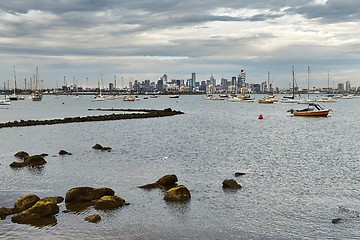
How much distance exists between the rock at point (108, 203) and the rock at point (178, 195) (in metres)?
3.03

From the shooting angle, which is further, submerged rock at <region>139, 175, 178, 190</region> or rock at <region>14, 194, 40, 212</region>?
submerged rock at <region>139, 175, 178, 190</region>

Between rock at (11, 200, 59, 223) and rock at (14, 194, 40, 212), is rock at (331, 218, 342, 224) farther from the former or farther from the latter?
rock at (14, 194, 40, 212)

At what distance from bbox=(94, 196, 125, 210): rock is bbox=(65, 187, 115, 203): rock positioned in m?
1.22

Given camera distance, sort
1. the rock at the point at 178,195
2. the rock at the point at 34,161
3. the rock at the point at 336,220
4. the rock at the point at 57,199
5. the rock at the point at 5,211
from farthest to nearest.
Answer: the rock at the point at 34,161 < the rock at the point at 178,195 < the rock at the point at 57,199 < the rock at the point at 5,211 < the rock at the point at 336,220

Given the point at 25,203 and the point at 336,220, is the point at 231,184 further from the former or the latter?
the point at 25,203

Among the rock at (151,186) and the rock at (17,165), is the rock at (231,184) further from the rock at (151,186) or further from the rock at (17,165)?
the rock at (17,165)

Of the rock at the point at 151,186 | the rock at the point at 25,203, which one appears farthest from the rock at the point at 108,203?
the rock at the point at 151,186

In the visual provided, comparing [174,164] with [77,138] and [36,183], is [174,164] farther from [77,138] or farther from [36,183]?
[77,138]

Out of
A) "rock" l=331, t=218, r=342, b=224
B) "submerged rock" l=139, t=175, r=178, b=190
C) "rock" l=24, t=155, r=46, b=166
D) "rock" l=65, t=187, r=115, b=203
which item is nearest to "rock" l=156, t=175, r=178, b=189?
"submerged rock" l=139, t=175, r=178, b=190

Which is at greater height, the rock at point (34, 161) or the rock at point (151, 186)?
the rock at point (34, 161)

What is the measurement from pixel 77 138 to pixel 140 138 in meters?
9.07

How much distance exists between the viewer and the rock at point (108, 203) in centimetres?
2541

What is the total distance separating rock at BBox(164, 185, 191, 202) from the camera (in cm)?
2694

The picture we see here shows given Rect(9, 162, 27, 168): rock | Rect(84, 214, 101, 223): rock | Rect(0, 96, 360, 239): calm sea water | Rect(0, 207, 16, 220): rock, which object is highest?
Rect(9, 162, 27, 168): rock
